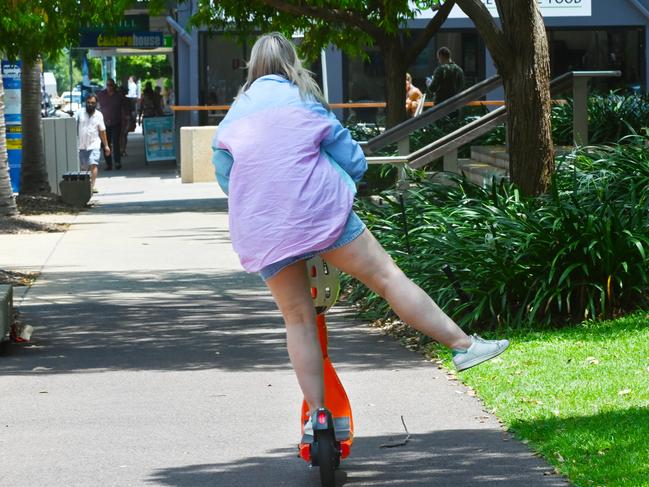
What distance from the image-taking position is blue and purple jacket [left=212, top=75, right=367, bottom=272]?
4.92m

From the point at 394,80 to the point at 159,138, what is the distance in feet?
46.2

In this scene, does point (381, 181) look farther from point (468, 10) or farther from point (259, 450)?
point (259, 450)

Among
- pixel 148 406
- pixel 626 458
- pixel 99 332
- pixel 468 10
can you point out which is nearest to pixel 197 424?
pixel 148 406

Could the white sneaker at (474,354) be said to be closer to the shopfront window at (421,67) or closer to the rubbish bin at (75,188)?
the rubbish bin at (75,188)

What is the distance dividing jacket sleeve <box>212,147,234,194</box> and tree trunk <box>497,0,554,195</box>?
18.4 ft

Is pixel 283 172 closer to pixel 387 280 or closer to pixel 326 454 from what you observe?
pixel 387 280

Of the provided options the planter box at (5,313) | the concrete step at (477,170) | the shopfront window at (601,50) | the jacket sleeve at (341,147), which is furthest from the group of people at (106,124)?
the jacket sleeve at (341,147)

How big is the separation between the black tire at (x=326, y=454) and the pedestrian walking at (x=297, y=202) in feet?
0.44

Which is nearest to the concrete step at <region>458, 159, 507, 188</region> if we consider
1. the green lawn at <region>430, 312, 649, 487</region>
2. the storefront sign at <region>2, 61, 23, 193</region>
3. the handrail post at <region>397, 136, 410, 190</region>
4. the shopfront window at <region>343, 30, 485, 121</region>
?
the handrail post at <region>397, 136, 410, 190</region>

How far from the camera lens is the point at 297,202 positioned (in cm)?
491

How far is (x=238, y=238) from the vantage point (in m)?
5.04

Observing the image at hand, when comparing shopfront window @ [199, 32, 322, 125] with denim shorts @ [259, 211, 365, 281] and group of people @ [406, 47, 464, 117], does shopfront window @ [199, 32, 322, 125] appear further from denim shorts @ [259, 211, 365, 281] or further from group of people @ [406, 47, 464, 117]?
denim shorts @ [259, 211, 365, 281]

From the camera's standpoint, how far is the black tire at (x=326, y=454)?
196 inches

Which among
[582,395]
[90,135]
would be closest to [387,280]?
[582,395]
